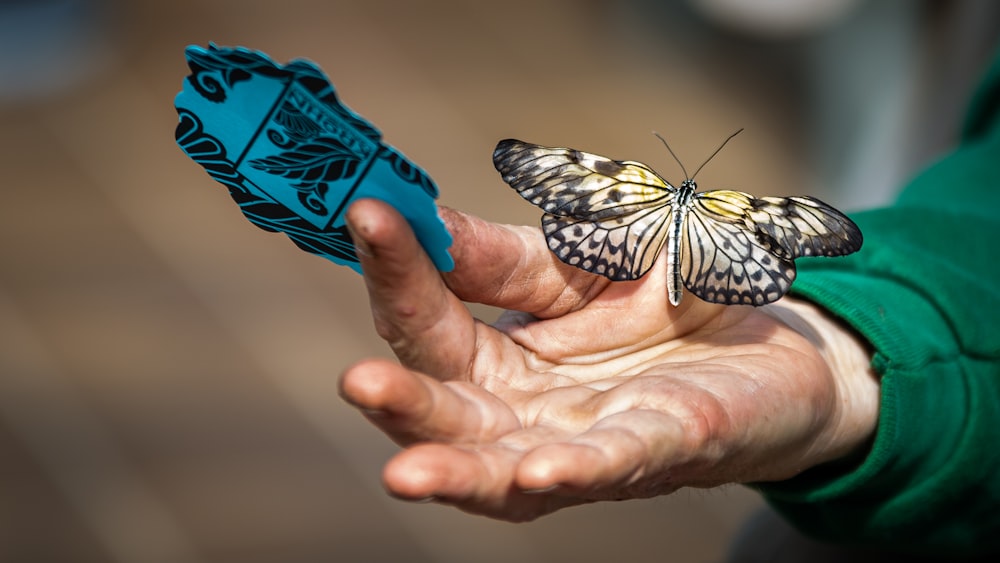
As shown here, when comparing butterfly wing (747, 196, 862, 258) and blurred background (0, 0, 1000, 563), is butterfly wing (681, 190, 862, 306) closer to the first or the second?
butterfly wing (747, 196, 862, 258)

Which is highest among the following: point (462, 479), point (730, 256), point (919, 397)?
point (730, 256)

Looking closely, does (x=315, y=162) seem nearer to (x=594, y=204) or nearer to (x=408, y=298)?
(x=408, y=298)

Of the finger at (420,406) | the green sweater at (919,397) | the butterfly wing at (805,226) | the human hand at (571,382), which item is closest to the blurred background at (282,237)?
the green sweater at (919,397)

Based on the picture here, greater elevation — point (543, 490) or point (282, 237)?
point (282, 237)

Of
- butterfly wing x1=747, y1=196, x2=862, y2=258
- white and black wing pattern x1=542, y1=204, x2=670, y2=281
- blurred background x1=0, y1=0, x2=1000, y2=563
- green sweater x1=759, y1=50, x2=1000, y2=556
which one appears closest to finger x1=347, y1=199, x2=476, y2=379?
white and black wing pattern x1=542, y1=204, x2=670, y2=281

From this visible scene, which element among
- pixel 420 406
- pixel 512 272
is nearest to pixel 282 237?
pixel 512 272

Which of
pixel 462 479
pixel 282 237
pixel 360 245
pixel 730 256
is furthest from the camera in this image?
pixel 282 237

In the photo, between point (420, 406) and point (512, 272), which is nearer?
point (420, 406)
